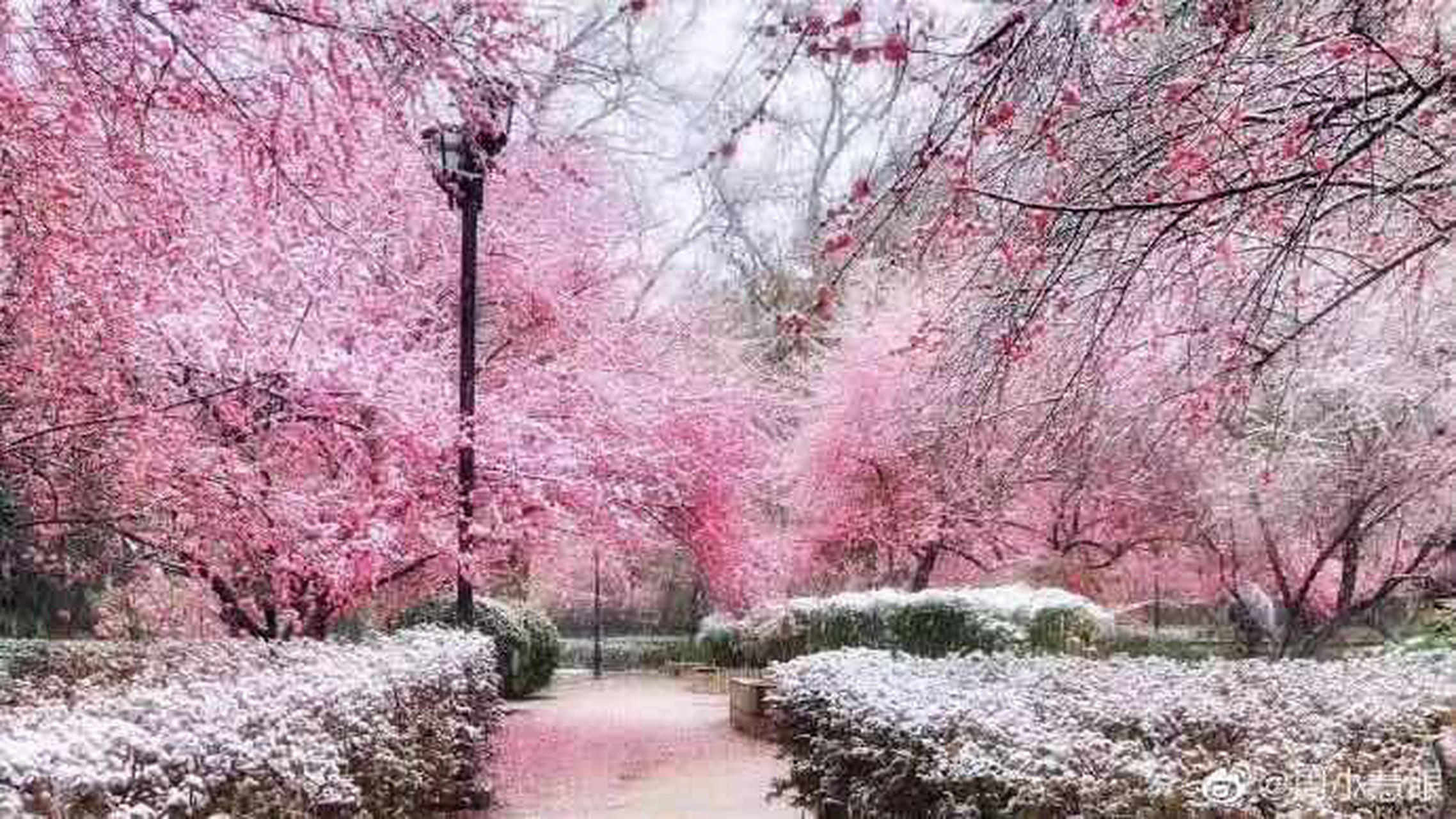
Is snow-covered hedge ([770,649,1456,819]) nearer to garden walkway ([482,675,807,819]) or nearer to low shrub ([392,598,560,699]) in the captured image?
garden walkway ([482,675,807,819])

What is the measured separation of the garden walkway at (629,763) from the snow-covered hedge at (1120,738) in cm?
128

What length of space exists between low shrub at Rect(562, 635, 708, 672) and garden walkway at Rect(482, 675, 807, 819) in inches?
297

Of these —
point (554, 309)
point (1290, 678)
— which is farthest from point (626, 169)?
point (1290, 678)

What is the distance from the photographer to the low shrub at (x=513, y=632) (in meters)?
15.6

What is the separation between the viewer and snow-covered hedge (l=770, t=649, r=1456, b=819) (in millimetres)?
4320

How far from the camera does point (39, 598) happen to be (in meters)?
17.9

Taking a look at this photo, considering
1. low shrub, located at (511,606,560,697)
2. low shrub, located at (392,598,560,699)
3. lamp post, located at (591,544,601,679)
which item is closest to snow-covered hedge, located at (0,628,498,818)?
low shrub, located at (392,598,560,699)

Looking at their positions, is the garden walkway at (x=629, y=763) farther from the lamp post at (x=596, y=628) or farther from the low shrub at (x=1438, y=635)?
the lamp post at (x=596, y=628)

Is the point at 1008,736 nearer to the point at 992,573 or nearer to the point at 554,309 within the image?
the point at 554,309

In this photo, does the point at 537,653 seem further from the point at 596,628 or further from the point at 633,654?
the point at 633,654

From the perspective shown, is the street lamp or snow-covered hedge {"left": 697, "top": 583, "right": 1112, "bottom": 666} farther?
snow-covered hedge {"left": 697, "top": 583, "right": 1112, "bottom": 666}

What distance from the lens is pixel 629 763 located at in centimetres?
1130

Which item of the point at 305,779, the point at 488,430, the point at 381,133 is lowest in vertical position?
the point at 305,779

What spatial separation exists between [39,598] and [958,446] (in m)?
12.0
